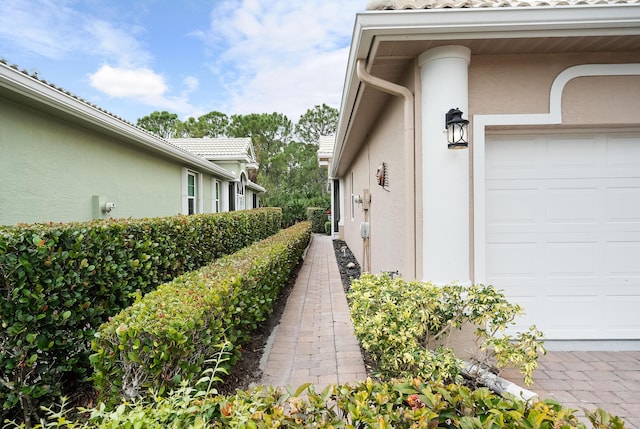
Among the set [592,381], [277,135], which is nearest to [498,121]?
[592,381]

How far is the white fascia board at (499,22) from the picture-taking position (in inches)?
119

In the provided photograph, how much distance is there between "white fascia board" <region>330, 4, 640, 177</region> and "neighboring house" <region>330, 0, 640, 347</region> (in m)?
0.01

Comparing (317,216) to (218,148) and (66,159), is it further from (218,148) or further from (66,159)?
(66,159)

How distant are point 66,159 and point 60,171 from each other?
0.83 feet

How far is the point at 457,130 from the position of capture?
10.4 ft

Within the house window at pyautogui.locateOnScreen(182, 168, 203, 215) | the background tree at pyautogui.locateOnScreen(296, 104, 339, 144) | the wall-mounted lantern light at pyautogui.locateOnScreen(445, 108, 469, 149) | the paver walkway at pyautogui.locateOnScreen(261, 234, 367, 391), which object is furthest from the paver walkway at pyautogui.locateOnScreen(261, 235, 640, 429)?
the background tree at pyautogui.locateOnScreen(296, 104, 339, 144)

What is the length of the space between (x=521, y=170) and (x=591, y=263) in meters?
1.31

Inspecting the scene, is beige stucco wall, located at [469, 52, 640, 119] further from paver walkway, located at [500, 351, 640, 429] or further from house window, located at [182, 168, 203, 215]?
house window, located at [182, 168, 203, 215]

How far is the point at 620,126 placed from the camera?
3.60 m

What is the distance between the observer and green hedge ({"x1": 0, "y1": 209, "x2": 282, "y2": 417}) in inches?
104

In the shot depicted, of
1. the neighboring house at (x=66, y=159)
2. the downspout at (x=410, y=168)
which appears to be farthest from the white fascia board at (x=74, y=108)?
the downspout at (x=410, y=168)

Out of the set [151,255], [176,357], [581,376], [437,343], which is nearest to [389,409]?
[176,357]

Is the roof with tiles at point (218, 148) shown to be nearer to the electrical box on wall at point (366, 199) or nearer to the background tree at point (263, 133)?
the electrical box on wall at point (366, 199)

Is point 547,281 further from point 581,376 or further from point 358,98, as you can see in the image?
point 358,98
